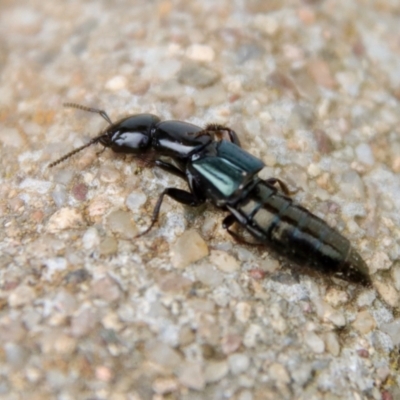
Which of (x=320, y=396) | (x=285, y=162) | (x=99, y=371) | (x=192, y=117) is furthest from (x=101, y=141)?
(x=320, y=396)

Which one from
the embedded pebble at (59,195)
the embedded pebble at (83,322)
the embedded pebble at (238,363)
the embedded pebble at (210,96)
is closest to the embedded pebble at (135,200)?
the embedded pebble at (59,195)

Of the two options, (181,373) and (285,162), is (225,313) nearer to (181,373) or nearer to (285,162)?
(181,373)

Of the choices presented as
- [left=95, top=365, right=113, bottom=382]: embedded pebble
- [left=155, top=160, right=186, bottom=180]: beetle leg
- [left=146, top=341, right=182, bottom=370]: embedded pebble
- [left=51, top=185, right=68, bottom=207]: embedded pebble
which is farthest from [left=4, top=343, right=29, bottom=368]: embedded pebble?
[left=155, top=160, right=186, bottom=180]: beetle leg

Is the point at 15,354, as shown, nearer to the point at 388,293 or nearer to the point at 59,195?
the point at 59,195

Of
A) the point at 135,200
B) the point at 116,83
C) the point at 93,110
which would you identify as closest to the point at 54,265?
the point at 135,200

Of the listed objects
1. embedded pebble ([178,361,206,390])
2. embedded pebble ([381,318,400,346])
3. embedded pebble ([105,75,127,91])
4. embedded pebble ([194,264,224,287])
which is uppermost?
embedded pebble ([105,75,127,91])

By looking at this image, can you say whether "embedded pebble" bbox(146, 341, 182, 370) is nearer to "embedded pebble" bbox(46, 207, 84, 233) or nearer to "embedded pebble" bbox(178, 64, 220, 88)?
"embedded pebble" bbox(46, 207, 84, 233)
